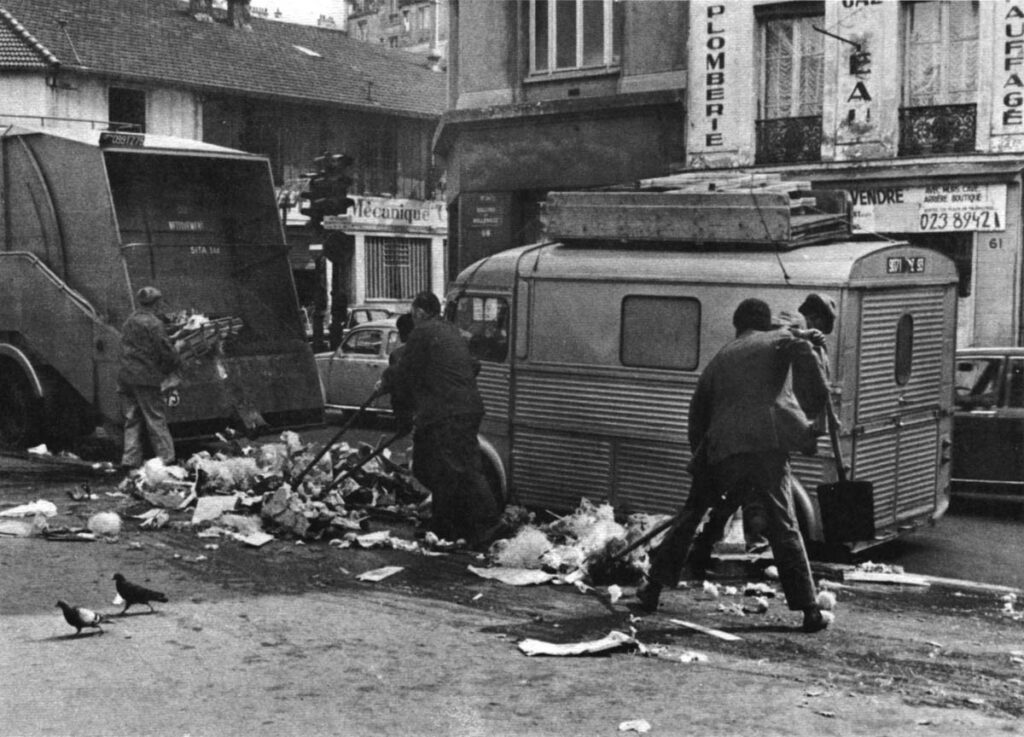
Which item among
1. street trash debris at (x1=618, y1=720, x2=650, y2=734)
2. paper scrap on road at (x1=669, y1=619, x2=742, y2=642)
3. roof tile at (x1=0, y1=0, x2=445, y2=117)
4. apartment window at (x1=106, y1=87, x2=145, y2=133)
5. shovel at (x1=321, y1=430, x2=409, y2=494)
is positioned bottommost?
paper scrap on road at (x1=669, y1=619, x2=742, y2=642)

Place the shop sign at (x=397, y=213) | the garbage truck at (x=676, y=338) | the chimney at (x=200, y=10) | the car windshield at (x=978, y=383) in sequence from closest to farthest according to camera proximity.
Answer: the garbage truck at (x=676, y=338), the car windshield at (x=978, y=383), the shop sign at (x=397, y=213), the chimney at (x=200, y=10)

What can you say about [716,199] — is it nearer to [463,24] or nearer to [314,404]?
[314,404]

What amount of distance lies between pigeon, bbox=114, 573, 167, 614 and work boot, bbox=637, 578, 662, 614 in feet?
8.57

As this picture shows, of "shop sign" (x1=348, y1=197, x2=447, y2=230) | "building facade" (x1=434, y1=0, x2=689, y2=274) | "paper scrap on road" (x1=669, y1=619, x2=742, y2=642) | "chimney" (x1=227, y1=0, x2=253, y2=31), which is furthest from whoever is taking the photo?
"chimney" (x1=227, y1=0, x2=253, y2=31)

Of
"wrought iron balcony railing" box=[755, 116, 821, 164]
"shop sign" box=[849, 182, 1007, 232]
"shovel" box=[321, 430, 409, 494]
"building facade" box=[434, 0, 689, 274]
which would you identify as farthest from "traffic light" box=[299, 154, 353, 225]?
"shovel" box=[321, 430, 409, 494]

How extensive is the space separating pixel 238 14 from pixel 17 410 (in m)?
31.7

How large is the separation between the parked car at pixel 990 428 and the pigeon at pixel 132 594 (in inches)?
303

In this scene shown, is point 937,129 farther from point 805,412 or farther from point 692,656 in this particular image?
point 692,656

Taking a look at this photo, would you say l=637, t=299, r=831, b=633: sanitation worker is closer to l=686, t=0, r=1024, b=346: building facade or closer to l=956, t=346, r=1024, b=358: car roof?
l=956, t=346, r=1024, b=358: car roof

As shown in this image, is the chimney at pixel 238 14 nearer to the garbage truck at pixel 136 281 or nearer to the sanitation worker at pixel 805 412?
the garbage truck at pixel 136 281

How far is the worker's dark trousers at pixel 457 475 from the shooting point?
9.19 m

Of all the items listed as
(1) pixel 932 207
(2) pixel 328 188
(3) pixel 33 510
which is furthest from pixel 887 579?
(1) pixel 932 207

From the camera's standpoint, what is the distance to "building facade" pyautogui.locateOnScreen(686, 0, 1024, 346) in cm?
1950

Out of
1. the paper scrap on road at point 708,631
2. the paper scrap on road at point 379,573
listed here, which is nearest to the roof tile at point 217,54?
the paper scrap on road at point 379,573
